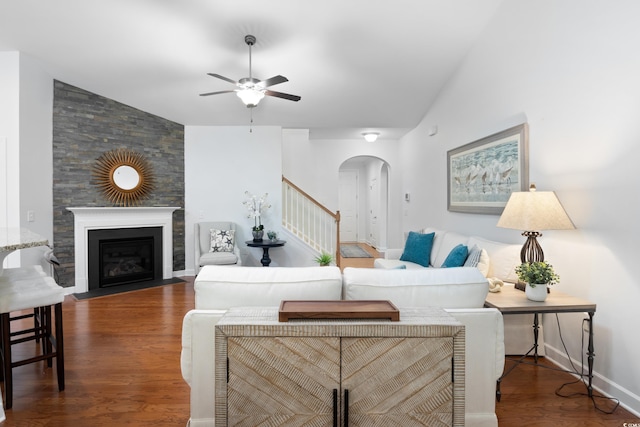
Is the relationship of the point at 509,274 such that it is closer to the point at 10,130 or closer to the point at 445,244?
the point at 445,244

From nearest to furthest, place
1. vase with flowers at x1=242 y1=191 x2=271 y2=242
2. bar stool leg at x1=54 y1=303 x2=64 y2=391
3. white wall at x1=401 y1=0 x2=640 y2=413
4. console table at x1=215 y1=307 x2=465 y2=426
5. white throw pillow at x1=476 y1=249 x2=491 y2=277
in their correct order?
console table at x1=215 y1=307 x2=465 y2=426
white wall at x1=401 y1=0 x2=640 y2=413
bar stool leg at x1=54 y1=303 x2=64 y2=391
white throw pillow at x1=476 y1=249 x2=491 y2=277
vase with flowers at x1=242 y1=191 x2=271 y2=242

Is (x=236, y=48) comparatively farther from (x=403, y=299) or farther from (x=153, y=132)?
(x=403, y=299)

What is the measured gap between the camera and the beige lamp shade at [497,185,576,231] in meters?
2.35

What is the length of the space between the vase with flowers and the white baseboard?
4.16 meters

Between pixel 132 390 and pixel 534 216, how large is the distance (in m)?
2.98

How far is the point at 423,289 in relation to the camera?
1.73 m

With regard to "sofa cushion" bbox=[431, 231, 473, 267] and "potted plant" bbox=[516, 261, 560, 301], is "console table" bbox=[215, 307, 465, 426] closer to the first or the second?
"potted plant" bbox=[516, 261, 560, 301]

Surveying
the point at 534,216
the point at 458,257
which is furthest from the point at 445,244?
the point at 534,216

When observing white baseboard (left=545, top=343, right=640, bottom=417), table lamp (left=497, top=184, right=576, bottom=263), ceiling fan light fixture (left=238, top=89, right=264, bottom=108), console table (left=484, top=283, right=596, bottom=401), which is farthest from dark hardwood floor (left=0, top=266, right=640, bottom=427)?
ceiling fan light fixture (left=238, top=89, right=264, bottom=108)

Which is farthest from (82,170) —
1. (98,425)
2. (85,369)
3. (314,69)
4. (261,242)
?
(98,425)

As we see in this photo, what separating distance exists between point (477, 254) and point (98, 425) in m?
3.03

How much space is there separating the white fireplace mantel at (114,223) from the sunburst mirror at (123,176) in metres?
0.20

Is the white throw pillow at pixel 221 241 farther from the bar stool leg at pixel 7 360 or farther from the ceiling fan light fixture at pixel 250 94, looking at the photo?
the bar stool leg at pixel 7 360

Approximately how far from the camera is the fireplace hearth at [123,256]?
16.0 ft
